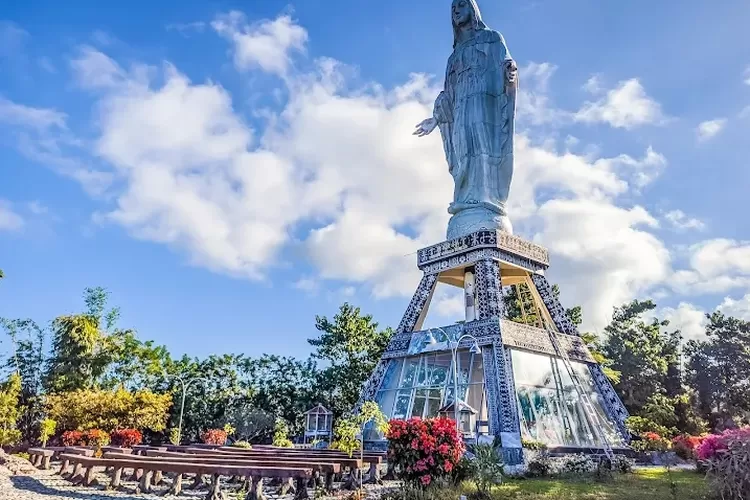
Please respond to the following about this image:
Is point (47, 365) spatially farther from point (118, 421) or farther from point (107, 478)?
point (107, 478)

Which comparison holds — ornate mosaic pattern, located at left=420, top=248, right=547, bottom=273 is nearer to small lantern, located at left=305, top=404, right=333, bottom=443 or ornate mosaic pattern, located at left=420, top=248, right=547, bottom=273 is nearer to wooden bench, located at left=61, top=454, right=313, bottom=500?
small lantern, located at left=305, top=404, right=333, bottom=443

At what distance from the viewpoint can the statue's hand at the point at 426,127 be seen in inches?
1138

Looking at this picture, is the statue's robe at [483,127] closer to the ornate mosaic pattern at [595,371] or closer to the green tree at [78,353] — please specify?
the ornate mosaic pattern at [595,371]

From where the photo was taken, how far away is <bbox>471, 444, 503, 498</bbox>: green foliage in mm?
10953

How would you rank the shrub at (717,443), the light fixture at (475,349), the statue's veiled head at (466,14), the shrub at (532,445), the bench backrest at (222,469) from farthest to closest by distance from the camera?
1. the statue's veiled head at (466,14)
2. the light fixture at (475,349)
3. the shrub at (532,445)
4. the bench backrest at (222,469)
5. the shrub at (717,443)

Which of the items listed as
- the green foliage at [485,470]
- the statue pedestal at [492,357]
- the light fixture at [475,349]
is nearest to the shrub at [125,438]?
the statue pedestal at [492,357]

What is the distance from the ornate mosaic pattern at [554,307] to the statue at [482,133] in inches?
120

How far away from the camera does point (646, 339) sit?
38.5 meters

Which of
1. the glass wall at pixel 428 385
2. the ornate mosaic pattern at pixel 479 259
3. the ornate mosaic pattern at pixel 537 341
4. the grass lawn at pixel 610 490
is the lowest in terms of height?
the grass lawn at pixel 610 490

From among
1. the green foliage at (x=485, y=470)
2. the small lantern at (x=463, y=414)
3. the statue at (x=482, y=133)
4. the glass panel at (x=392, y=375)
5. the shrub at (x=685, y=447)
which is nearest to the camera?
the green foliage at (x=485, y=470)

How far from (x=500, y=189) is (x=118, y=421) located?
21123 millimetres

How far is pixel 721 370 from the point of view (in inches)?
1577

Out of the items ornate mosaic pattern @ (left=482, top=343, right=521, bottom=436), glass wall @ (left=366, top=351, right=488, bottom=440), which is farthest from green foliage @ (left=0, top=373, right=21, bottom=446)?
ornate mosaic pattern @ (left=482, top=343, right=521, bottom=436)

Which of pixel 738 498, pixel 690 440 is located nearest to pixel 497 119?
pixel 690 440
